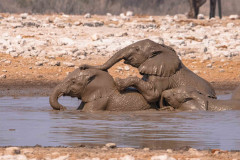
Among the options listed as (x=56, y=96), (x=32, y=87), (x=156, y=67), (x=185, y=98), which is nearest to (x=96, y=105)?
(x=56, y=96)

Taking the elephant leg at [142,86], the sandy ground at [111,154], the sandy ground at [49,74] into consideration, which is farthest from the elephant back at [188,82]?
the sandy ground at [111,154]

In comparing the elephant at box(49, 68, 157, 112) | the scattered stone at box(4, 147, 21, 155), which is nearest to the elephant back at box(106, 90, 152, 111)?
the elephant at box(49, 68, 157, 112)

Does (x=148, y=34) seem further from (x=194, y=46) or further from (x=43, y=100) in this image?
(x=43, y=100)

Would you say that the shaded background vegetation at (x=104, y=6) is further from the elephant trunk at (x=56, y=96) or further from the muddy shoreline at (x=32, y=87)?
the elephant trunk at (x=56, y=96)

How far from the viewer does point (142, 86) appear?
10.6 m

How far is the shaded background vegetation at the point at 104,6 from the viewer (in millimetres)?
26797

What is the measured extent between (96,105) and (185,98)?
1.28 m

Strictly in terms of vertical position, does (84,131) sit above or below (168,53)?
below

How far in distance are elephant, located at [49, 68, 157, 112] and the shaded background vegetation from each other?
15.0 m

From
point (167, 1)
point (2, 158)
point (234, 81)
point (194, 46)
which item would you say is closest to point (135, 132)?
point (2, 158)

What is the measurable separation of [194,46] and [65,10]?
408 inches

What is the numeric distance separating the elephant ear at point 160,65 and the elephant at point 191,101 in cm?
31

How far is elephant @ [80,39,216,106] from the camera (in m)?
10.8

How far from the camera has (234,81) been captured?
15195 millimetres
